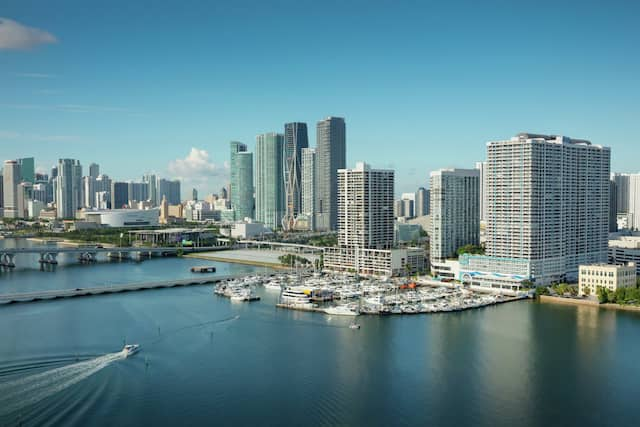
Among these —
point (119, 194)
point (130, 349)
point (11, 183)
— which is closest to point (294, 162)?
point (119, 194)

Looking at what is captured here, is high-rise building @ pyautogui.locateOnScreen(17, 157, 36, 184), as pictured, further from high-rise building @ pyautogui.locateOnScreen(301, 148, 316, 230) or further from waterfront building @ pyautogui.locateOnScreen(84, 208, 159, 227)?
high-rise building @ pyautogui.locateOnScreen(301, 148, 316, 230)

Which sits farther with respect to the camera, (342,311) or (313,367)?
(342,311)

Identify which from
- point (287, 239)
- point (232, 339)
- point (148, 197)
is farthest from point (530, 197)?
point (148, 197)

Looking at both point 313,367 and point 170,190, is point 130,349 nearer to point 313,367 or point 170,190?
point 313,367

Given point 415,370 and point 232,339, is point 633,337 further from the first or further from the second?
point 232,339

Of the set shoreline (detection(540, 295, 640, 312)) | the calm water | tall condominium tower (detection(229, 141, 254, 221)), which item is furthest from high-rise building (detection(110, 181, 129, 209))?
shoreline (detection(540, 295, 640, 312))

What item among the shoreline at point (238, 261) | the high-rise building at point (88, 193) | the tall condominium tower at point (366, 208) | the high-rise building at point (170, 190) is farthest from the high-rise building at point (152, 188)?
the tall condominium tower at point (366, 208)
